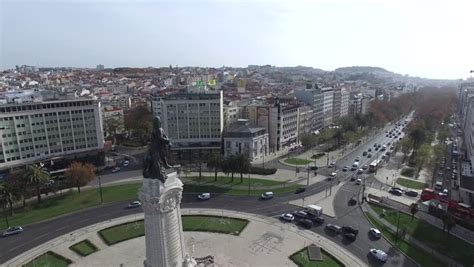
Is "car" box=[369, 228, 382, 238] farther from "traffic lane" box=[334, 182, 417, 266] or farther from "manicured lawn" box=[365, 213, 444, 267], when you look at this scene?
"manicured lawn" box=[365, 213, 444, 267]

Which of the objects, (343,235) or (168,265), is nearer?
(168,265)

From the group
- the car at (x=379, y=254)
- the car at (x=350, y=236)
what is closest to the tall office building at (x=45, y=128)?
the car at (x=350, y=236)

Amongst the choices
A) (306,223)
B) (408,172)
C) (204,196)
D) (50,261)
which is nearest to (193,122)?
(204,196)

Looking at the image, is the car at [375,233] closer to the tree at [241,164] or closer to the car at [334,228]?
the car at [334,228]

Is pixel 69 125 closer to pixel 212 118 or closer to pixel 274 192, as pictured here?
pixel 212 118

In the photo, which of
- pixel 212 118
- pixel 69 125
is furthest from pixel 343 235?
pixel 69 125
